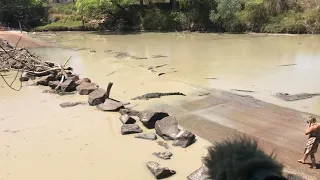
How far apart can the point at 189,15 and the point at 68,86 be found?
21.3 m

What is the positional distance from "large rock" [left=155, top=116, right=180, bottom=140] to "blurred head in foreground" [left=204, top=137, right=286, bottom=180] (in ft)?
23.1

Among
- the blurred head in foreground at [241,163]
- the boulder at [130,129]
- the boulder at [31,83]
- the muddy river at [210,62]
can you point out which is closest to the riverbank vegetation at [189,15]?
the muddy river at [210,62]

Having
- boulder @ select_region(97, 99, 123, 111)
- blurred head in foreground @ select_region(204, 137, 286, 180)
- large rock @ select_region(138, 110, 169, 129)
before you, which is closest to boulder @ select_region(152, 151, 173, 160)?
large rock @ select_region(138, 110, 169, 129)

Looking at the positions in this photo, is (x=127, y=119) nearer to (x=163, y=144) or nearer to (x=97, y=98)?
(x=163, y=144)

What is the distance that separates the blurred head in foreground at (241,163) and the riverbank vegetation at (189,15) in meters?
27.9

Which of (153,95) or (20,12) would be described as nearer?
(153,95)

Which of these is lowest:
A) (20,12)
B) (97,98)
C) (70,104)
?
(70,104)

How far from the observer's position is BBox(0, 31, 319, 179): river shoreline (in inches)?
297

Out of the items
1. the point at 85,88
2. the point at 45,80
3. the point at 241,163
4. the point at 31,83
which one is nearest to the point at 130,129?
the point at 85,88

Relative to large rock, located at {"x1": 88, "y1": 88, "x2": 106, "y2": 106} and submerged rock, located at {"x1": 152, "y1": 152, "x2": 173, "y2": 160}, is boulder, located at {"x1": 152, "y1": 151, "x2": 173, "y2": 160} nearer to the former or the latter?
submerged rock, located at {"x1": 152, "y1": 152, "x2": 173, "y2": 160}

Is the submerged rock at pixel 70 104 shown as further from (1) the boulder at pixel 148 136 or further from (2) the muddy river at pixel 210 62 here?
(1) the boulder at pixel 148 136

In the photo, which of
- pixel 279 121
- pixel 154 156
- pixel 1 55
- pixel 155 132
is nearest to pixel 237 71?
pixel 279 121

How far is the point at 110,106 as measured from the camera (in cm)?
1056

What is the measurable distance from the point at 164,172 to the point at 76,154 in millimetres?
2169
